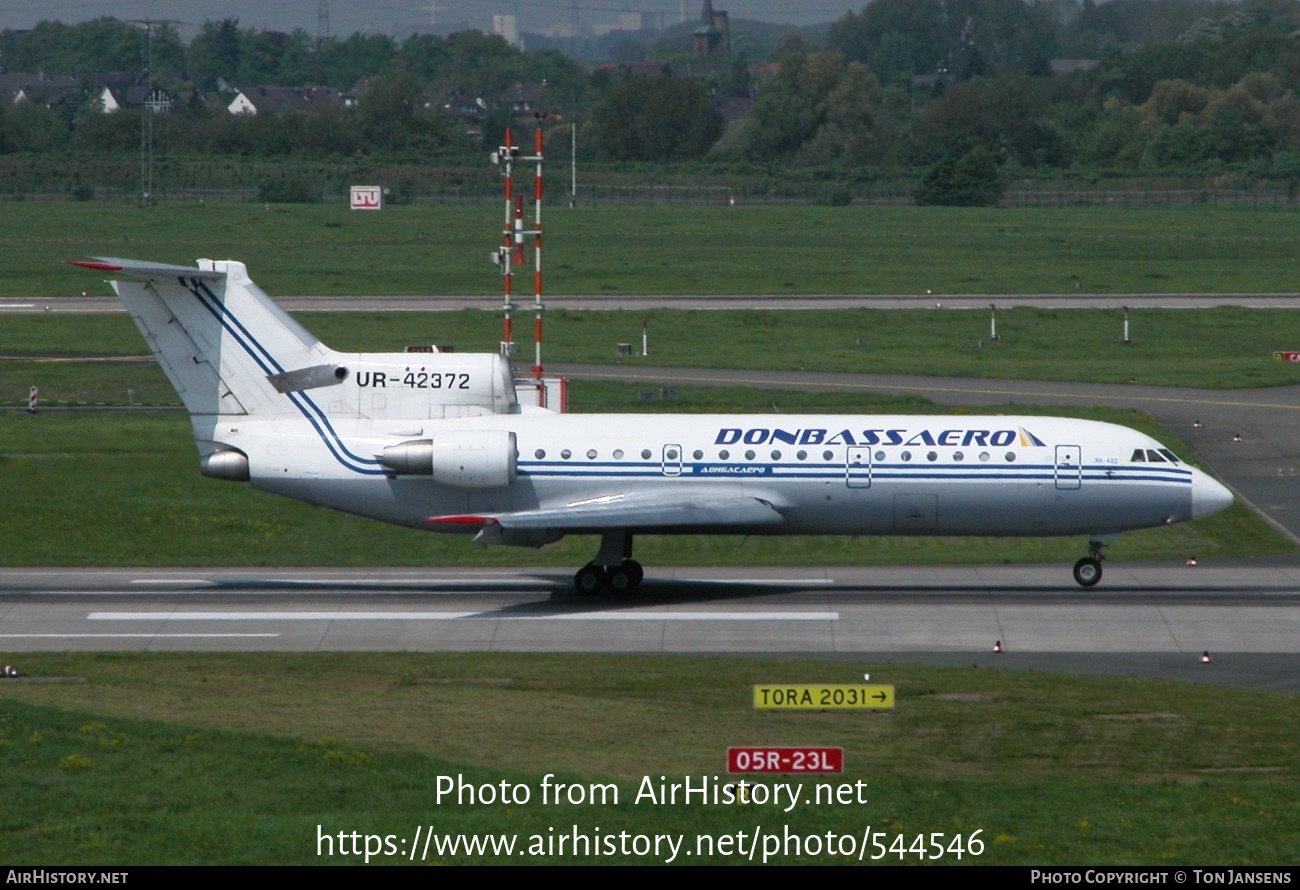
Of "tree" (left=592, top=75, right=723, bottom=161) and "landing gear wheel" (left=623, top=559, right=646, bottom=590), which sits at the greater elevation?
"tree" (left=592, top=75, right=723, bottom=161)

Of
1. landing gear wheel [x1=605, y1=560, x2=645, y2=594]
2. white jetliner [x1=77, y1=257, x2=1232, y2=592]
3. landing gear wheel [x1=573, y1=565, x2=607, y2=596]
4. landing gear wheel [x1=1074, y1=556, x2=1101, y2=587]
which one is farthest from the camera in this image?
landing gear wheel [x1=1074, y1=556, x2=1101, y2=587]

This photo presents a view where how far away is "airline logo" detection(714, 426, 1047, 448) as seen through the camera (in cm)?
3500

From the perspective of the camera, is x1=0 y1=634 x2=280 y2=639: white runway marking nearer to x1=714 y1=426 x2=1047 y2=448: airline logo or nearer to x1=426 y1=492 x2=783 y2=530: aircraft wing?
x1=426 y1=492 x2=783 y2=530: aircraft wing

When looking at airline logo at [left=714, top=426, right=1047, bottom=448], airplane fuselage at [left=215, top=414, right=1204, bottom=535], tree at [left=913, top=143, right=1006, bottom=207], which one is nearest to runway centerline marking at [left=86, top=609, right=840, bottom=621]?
airplane fuselage at [left=215, top=414, right=1204, bottom=535]

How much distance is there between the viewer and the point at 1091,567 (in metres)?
35.8

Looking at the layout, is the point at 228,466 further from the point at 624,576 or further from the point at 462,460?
the point at 624,576

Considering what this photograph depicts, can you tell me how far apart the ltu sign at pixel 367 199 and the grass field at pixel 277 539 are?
81.4 meters

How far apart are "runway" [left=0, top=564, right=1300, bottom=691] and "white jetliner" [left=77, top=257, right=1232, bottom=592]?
1.50 meters

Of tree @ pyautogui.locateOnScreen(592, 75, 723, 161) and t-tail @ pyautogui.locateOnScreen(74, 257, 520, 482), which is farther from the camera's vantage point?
tree @ pyautogui.locateOnScreen(592, 75, 723, 161)

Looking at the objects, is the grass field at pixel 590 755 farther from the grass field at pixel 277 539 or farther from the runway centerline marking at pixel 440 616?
the grass field at pixel 277 539

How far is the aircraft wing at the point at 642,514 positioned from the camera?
3356 centimetres

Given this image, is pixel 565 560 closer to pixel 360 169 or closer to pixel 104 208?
pixel 104 208

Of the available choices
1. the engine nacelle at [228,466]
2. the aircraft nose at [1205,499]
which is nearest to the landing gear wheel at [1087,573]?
the aircraft nose at [1205,499]

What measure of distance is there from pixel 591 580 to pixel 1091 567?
425 inches
